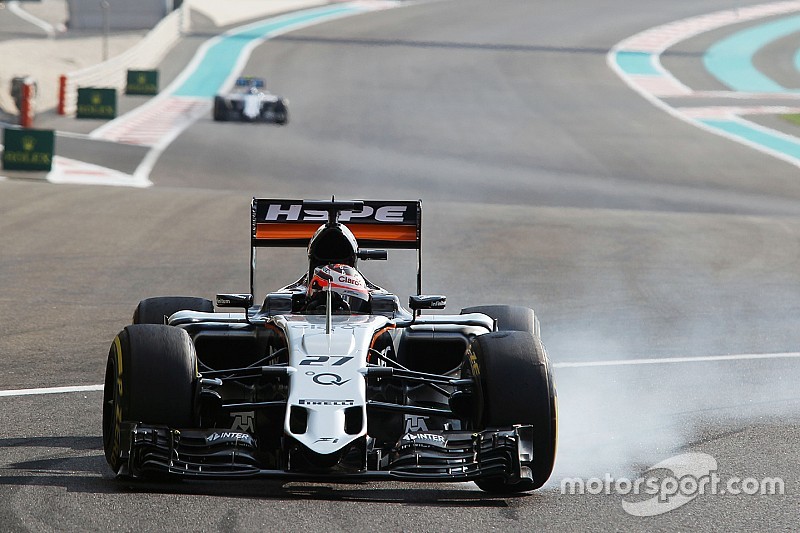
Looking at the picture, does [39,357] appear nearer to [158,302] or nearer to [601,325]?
[158,302]

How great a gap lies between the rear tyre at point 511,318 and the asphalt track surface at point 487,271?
68 cm


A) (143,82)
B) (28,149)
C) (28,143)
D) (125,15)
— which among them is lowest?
(28,149)

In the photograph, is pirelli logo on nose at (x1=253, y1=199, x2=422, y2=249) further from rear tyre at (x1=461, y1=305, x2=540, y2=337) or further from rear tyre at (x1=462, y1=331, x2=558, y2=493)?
rear tyre at (x1=462, y1=331, x2=558, y2=493)

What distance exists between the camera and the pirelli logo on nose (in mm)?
9969

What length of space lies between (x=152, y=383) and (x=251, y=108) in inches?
1129

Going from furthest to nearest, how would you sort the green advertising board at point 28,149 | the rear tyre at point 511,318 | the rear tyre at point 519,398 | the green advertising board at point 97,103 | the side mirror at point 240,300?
the green advertising board at point 97,103 < the green advertising board at point 28,149 < the rear tyre at point 511,318 < the side mirror at point 240,300 < the rear tyre at point 519,398

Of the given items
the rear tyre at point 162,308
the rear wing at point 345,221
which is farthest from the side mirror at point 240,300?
the rear wing at point 345,221

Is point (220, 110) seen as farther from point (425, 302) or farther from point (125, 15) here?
point (425, 302)

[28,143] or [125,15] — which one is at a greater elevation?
[125,15]

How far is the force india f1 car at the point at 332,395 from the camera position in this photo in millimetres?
6902

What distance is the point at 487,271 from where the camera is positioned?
632 inches

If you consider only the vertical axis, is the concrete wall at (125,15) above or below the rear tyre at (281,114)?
above

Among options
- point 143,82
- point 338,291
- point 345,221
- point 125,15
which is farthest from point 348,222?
point 125,15

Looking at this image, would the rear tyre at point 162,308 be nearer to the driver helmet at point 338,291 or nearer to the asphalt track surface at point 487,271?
the asphalt track surface at point 487,271
